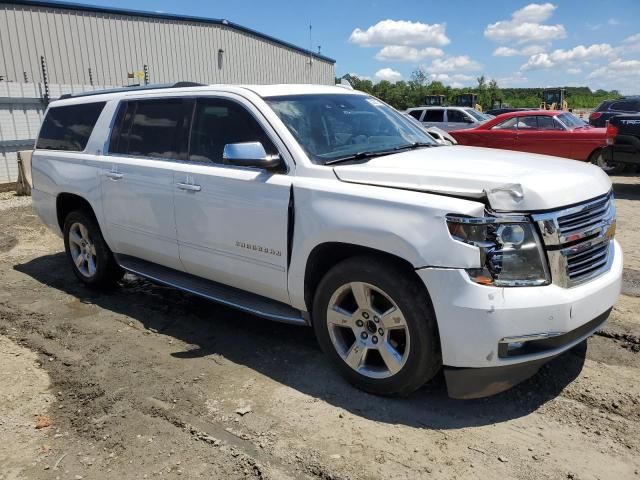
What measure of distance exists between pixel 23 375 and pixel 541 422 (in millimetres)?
3535

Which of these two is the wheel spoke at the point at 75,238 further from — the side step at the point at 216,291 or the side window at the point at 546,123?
the side window at the point at 546,123

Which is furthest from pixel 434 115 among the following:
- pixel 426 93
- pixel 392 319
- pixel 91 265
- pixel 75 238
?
pixel 426 93

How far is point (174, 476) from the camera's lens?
112 inches

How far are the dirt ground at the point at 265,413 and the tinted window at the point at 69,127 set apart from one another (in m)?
1.92

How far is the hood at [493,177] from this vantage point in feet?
9.80

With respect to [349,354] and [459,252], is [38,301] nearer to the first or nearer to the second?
[349,354]

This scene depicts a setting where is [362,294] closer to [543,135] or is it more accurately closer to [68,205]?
[68,205]

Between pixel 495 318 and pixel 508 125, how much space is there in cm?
1206

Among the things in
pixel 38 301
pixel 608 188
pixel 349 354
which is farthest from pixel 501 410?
pixel 38 301

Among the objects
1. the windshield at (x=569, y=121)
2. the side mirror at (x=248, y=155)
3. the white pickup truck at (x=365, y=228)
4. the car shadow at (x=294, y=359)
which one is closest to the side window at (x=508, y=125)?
the windshield at (x=569, y=121)

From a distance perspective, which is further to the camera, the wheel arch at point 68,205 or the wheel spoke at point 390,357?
the wheel arch at point 68,205

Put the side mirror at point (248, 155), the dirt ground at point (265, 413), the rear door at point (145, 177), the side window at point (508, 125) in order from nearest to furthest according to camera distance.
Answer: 1. the dirt ground at point (265, 413)
2. the side mirror at point (248, 155)
3. the rear door at point (145, 177)
4. the side window at point (508, 125)

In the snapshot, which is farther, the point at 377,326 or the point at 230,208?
the point at 230,208

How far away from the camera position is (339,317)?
11.5ft
